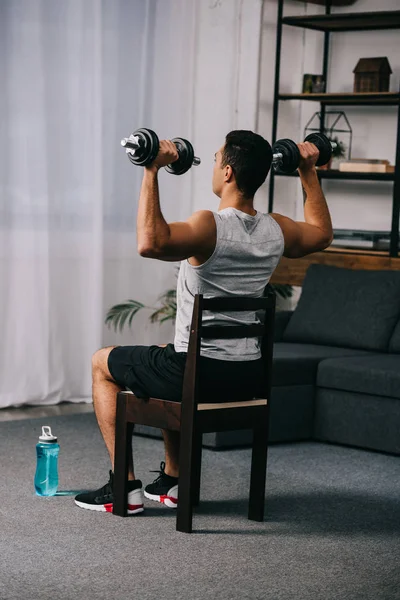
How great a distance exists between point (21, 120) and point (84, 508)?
2.41 metres

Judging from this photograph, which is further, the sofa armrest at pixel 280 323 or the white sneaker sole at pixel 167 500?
the sofa armrest at pixel 280 323

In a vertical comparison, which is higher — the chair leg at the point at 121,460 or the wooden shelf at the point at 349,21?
the wooden shelf at the point at 349,21

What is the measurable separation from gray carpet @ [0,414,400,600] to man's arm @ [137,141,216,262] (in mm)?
852

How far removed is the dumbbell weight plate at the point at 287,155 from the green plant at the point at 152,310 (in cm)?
245

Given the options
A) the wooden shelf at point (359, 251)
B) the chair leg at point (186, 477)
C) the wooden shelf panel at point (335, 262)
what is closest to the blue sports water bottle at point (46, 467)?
the chair leg at point (186, 477)

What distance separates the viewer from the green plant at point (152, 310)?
19.2 feet

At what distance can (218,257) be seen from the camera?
3.28 m

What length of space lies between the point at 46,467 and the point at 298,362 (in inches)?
57.9

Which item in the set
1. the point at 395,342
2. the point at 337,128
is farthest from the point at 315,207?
the point at 337,128

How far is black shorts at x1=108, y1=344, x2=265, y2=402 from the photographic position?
336cm

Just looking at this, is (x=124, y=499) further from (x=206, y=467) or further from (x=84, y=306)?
(x=84, y=306)

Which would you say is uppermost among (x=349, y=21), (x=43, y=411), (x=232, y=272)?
(x=349, y=21)

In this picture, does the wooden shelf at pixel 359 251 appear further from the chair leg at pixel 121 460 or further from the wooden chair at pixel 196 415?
the chair leg at pixel 121 460

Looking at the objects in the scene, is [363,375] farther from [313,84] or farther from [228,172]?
[313,84]
